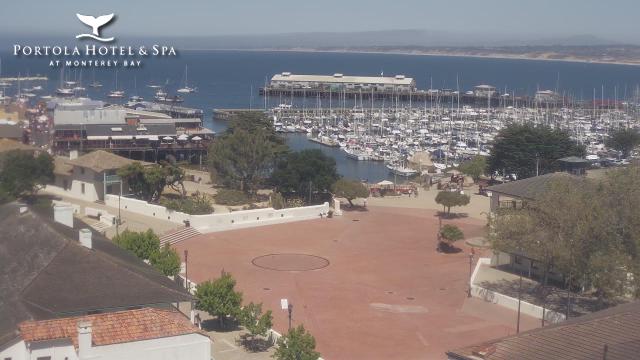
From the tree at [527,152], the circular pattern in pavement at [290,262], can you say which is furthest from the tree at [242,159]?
the tree at [527,152]

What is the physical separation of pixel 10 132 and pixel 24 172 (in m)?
17.9

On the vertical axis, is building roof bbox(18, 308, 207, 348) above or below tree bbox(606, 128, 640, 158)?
above

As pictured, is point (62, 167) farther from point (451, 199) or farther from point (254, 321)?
point (254, 321)

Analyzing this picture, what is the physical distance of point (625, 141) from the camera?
72.2 m

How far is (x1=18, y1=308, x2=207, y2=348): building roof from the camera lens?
16672 mm

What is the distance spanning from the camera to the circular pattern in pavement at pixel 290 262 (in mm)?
32969

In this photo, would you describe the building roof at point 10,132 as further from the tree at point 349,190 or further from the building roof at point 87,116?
the tree at point 349,190

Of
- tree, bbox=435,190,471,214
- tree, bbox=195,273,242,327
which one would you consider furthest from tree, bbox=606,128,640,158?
tree, bbox=195,273,242,327

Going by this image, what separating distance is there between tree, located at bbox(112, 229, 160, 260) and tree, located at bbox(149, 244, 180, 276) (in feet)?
0.75

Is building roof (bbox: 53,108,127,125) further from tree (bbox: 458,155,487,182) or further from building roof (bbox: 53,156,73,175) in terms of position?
tree (bbox: 458,155,487,182)

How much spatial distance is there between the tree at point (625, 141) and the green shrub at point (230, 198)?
40456mm

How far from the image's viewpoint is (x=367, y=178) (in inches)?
2702

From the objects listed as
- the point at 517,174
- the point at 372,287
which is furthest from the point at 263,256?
the point at 517,174

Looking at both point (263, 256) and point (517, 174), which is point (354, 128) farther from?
point (263, 256)
